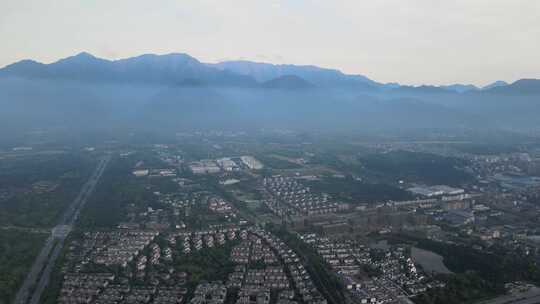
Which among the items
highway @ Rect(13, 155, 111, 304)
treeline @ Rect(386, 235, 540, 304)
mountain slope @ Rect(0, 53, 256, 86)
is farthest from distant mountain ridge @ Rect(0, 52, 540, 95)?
treeline @ Rect(386, 235, 540, 304)

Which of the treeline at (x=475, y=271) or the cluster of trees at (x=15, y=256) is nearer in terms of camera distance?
the treeline at (x=475, y=271)

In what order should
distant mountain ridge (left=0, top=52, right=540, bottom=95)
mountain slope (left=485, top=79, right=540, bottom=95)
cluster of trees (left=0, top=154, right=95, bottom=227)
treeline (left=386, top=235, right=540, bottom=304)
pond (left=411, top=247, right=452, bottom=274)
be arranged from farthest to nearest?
distant mountain ridge (left=0, top=52, right=540, bottom=95), mountain slope (left=485, top=79, right=540, bottom=95), cluster of trees (left=0, top=154, right=95, bottom=227), pond (left=411, top=247, right=452, bottom=274), treeline (left=386, top=235, right=540, bottom=304)

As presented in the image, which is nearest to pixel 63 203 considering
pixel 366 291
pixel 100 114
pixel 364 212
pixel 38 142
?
pixel 364 212

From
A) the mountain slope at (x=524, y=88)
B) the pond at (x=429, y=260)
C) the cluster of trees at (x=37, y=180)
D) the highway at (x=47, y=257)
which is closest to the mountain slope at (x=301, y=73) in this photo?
the mountain slope at (x=524, y=88)

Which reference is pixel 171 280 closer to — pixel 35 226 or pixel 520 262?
pixel 35 226

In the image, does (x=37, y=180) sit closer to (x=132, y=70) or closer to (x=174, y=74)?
(x=174, y=74)

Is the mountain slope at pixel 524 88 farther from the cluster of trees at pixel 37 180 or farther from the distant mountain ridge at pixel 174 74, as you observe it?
the cluster of trees at pixel 37 180

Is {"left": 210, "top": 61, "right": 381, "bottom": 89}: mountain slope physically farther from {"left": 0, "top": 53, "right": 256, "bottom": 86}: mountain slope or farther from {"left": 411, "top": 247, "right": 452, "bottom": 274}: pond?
{"left": 411, "top": 247, "right": 452, "bottom": 274}: pond
